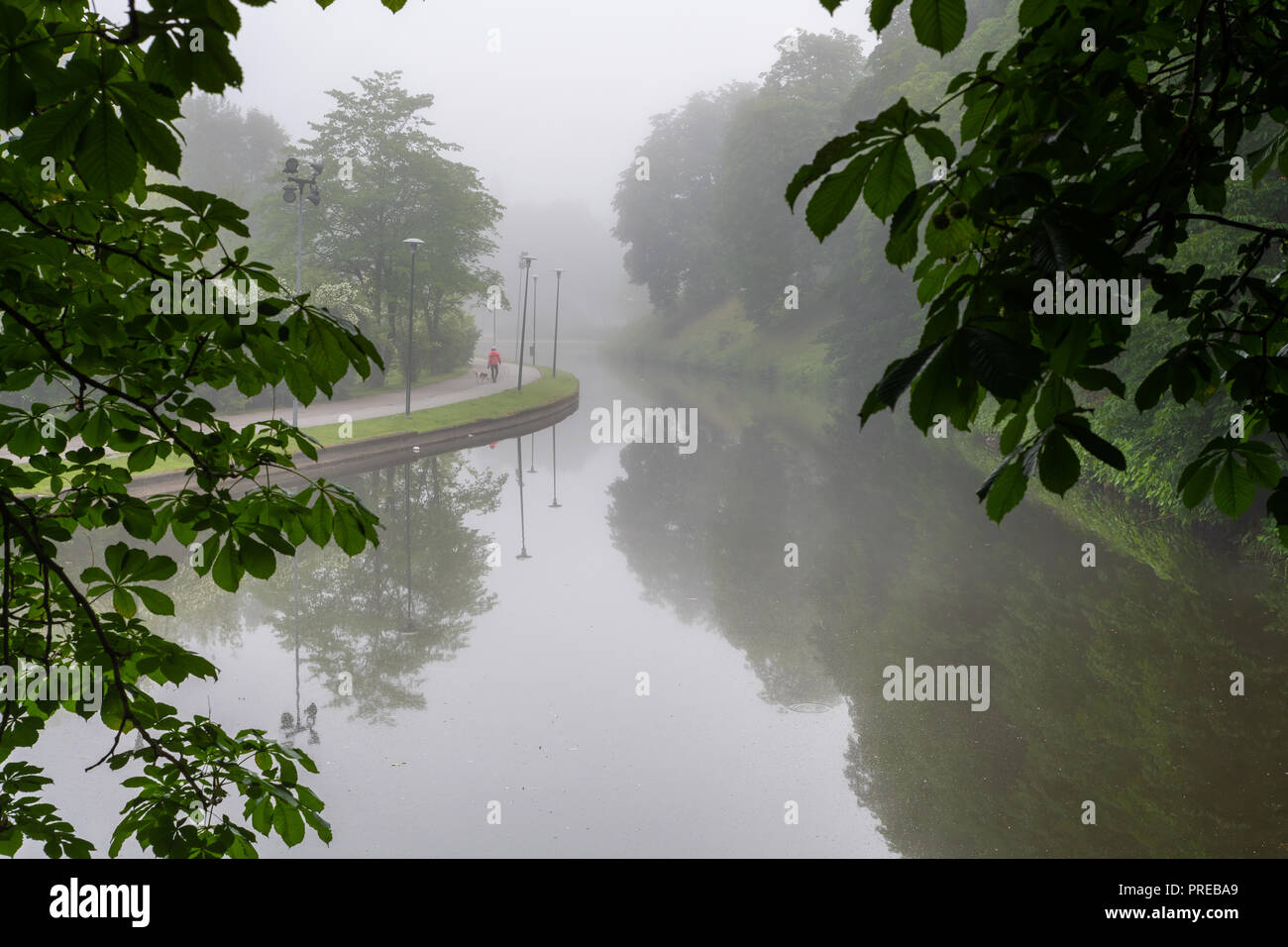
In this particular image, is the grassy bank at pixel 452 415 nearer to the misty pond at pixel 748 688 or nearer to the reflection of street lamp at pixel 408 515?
the reflection of street lamp at pixel 408 515

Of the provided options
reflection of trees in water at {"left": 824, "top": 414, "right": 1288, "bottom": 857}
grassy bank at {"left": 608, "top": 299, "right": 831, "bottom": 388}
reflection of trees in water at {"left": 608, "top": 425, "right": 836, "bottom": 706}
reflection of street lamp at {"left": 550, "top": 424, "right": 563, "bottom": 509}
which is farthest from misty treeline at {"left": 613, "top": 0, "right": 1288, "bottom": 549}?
reflection of street lamp at {"left": 550, "top": 424, "right": 563, "bottom": 509}

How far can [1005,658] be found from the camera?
374 inches

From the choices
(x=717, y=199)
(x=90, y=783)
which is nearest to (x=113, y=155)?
(x=90, y=783)

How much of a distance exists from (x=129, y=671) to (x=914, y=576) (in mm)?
11355

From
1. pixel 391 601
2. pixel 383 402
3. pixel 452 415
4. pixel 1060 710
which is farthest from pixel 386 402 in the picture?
pixel 1060 710

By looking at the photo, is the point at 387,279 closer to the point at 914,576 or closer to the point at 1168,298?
the point at 914,576

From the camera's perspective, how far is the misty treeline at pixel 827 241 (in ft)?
45.9

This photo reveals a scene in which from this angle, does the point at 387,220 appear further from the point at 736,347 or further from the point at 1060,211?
the point at 1060,211

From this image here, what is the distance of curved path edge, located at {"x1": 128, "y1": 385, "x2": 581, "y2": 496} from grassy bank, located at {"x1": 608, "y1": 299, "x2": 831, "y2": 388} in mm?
16548

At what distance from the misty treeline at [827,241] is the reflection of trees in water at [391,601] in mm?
7973

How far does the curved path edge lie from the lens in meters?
16.3

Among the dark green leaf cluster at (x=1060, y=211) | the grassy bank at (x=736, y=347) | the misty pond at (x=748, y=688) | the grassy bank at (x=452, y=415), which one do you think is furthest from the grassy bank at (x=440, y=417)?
the dark green leaf cluster at (x=1060, y=211)

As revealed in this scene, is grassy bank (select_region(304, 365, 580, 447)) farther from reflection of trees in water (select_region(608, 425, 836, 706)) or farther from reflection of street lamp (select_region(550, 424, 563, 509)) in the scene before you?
reflection of trees in water (select_region(608, 425, 836, 706))

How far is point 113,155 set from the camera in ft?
4.48
